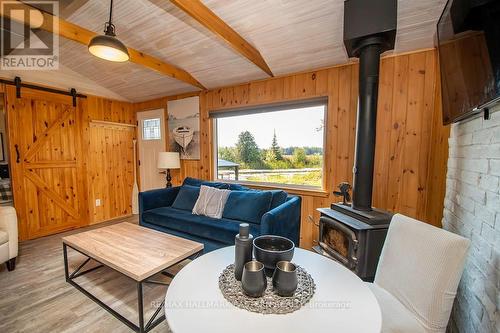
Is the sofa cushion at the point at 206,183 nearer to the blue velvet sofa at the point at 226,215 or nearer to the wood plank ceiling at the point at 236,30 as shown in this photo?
the blue velvet sofa at the point at 226,215

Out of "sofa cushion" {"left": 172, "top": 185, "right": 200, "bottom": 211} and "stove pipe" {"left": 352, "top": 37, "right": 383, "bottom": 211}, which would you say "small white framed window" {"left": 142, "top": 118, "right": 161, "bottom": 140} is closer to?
"sofa cushion" {"left": 172, "top": 185, "right": 200, "bottom": 211}

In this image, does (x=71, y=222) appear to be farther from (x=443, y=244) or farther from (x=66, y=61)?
(x=443, y=244)

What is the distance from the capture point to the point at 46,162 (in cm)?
332

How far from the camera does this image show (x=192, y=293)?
33.3 inches

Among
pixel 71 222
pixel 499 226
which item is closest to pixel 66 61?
pixel 71 222

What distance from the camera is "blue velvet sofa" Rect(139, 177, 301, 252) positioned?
223 centimetres

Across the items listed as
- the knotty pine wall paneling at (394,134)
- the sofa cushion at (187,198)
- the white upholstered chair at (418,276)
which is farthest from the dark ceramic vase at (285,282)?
the sofa cushion at (187,198)

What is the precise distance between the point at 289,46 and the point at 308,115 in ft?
2.84

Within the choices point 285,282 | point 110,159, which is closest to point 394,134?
point 285,282

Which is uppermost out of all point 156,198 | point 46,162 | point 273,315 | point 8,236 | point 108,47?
point 108,47

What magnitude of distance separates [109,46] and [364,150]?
213cm

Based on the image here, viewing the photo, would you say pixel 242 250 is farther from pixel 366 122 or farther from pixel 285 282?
pixel 366 122

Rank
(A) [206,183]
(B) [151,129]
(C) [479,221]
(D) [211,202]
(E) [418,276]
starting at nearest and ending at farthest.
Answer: (E) [418,276] → (C) [479,221] → (D) [211,202] → (A) [206,183] → (B) [151,129]

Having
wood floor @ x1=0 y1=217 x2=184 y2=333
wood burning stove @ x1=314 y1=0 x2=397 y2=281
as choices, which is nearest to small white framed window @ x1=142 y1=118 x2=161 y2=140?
wood floor @ x1=0 y1=217 x2=184 y2=333
